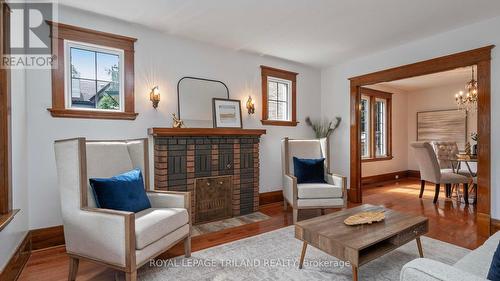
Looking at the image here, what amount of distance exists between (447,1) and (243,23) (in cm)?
214

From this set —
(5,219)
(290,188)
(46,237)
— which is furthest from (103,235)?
(290,188)

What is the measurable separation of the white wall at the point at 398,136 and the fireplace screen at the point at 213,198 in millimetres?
4479

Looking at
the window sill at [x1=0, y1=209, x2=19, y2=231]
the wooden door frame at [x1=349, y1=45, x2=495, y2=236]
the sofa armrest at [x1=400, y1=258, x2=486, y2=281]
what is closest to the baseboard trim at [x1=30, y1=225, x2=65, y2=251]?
the window sill at [x1=0, y1=209, x2=19, y2=231]

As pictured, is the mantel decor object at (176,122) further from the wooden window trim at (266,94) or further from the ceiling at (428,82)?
the ceiling at (428,82)

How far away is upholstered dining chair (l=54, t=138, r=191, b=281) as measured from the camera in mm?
1831

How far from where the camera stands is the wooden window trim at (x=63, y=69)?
272 cm

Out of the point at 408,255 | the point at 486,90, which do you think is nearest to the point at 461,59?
the point at 486,90

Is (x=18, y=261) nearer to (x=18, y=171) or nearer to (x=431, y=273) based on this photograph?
(x=18, y=171)

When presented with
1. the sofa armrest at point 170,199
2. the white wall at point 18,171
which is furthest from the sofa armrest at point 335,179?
the white wall at point 18,171

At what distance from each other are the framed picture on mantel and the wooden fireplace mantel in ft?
0.70

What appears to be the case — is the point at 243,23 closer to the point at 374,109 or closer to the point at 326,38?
the point at 326,38

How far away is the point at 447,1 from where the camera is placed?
2607mm

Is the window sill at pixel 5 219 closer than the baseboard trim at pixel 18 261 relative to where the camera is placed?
Yes
